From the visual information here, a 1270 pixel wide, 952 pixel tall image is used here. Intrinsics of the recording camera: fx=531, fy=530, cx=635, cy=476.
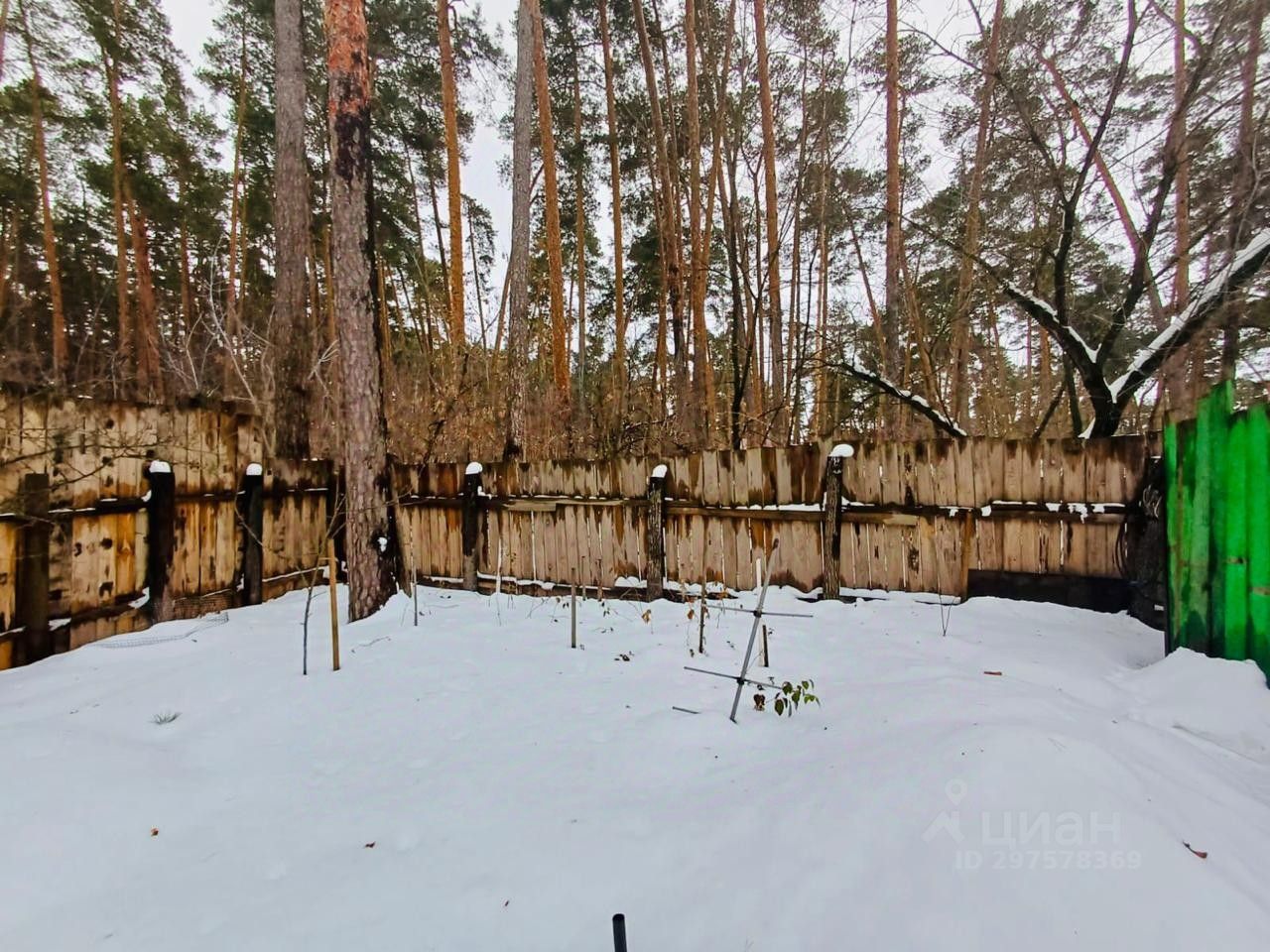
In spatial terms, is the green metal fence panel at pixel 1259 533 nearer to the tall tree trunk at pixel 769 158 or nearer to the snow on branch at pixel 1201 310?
the snow on branch at pixel 1201 310

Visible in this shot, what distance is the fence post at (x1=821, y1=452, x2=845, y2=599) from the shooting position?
4.25 metres

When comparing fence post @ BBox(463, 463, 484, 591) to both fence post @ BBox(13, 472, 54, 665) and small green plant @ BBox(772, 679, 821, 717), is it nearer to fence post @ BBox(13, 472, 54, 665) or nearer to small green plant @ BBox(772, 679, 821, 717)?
fence post @ BBox(13, 472, 54, 665)

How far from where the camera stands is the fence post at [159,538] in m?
4.05

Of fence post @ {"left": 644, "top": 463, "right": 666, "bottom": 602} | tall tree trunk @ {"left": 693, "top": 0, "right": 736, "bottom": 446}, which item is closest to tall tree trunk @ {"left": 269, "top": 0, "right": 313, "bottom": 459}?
fence post @ {"left": 644, "top": 463, "right": 666, "bottom": 602}

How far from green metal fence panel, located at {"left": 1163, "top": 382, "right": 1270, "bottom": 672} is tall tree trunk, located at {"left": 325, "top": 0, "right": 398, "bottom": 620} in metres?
5.28

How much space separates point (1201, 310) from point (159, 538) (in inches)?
303

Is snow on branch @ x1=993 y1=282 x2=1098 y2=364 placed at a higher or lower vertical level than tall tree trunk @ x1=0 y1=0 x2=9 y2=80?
lower

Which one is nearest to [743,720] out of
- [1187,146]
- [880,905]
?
[880,905]

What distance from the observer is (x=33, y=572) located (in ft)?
10.8

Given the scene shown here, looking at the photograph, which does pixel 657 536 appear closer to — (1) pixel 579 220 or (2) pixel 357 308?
(2) pixel 357 308

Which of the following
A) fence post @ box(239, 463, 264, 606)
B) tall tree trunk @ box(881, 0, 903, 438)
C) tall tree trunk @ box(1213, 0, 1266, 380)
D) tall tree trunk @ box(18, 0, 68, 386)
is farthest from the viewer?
tall tree trunk @ box(18, 0, 68, 386)

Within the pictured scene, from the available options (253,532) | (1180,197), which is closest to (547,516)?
(253,532)

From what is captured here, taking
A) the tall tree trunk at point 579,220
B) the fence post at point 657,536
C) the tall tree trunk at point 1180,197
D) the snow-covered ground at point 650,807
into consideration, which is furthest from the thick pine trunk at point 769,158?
the snow-covered ground at point 650,807

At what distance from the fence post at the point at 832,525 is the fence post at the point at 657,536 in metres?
1.41
